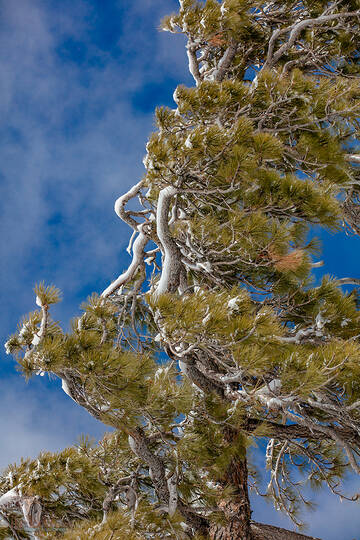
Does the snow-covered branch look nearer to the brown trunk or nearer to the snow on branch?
the brown trunk

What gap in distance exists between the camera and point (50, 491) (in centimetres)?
242

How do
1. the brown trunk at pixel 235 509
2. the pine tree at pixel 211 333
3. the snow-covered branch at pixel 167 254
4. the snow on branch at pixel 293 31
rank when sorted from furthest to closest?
the snow on branch at pixel 293 31 < the brown trunk at pixel 235 509 < the snow-covered branch at pixel 167 254 < the pine tree at pixel 211 333

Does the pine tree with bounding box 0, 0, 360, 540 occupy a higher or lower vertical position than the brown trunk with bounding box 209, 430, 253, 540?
higher

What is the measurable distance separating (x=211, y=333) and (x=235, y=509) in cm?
146

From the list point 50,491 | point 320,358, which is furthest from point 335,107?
point 50,491

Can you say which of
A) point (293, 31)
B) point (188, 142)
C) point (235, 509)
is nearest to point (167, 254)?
point (188, 142)

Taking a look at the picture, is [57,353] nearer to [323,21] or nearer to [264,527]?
[264,527]

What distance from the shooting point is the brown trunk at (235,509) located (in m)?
2.91

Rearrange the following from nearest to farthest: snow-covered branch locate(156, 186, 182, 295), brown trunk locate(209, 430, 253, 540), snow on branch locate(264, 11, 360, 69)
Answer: snow-covered branch locate(156, 186, 182, 295) → brown trunk locate(209, 430, 253, 540) → snow on branch locate(264, 11, 360, 69)

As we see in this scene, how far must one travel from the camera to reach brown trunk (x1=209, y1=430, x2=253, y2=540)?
115 inches

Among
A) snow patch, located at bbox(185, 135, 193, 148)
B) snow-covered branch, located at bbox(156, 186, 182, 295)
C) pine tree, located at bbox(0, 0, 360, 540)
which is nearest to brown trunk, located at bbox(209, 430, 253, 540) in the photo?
pine tree, located at bbox(0, 0, 360, 540)

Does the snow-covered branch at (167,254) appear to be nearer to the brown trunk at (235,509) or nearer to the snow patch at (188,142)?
the snow patch at (188,142)

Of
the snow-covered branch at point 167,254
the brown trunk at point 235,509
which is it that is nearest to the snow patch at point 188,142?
the snow-covered branch at point 167,254

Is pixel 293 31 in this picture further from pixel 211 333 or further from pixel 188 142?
pixel 211 333
